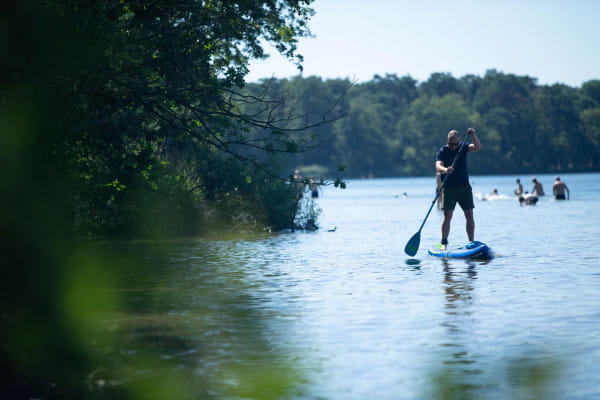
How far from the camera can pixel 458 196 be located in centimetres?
1596

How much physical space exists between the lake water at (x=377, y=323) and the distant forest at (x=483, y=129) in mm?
114362

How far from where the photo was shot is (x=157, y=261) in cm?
1694

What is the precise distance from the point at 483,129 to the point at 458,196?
Answer: 125324mm

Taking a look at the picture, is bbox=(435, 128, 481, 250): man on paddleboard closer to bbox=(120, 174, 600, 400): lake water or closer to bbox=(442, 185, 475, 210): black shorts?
bbox=(442, 185, 475, 210): black shorts

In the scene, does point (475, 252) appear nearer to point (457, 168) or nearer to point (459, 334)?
point (457, 168)

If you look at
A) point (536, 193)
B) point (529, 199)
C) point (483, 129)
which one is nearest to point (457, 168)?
point (529, 199)

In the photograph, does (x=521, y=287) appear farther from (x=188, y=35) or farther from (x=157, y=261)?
(x=157, y=261)

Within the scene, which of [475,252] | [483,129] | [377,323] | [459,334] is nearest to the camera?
[459,334]

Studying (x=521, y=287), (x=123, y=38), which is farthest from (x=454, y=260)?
(x=123, y=38)

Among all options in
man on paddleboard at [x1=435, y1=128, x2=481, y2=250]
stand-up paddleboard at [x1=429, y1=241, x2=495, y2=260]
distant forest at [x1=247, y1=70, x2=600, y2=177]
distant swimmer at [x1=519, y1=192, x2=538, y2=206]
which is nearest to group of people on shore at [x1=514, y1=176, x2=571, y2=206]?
distant swimmer at [x1=519, y1=192, x2=538, y2=206]

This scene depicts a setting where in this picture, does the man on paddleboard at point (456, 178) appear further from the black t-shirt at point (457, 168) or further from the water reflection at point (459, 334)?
the water reflection at point (459, 334)

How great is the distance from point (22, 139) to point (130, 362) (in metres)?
3.41

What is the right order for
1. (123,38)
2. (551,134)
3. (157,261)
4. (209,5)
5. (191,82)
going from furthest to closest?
(551,134)
(157,261)
(209,5)
(191,82)
(123,38)

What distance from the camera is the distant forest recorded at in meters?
137
